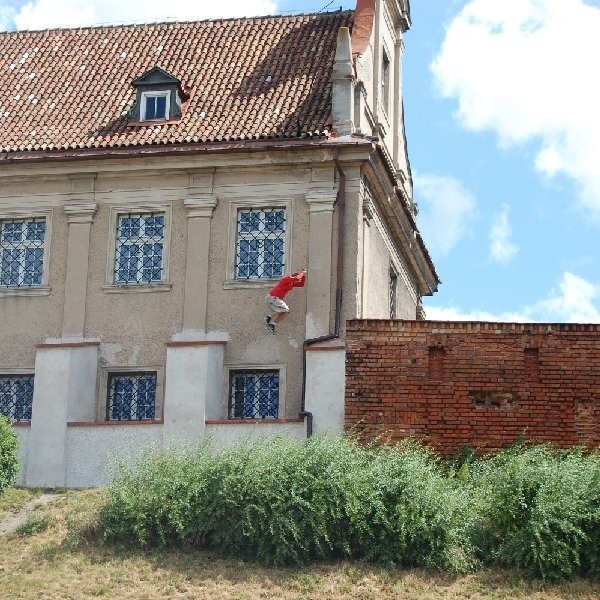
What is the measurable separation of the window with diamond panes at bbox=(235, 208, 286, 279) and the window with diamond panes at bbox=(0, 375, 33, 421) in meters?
4.53

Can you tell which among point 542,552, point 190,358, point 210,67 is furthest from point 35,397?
point 542,552

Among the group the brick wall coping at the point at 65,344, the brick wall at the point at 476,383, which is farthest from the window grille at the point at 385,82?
the brick wall coping at the point at 65,344

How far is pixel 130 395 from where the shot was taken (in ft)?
94.3

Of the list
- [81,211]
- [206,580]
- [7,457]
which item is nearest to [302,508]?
[206,580]

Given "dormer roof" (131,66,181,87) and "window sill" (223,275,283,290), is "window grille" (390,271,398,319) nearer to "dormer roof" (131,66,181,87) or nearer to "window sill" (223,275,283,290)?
"window sill" (223,275,283,290)

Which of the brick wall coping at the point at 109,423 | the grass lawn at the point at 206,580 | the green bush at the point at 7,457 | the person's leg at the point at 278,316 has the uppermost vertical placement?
the person's leg at the point at 278,316

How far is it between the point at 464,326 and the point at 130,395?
657cm

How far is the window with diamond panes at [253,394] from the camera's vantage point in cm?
2808

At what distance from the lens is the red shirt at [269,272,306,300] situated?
27.8 metres

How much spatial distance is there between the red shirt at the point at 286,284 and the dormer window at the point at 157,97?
14.8 ft

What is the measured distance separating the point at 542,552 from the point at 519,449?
391 centimetres

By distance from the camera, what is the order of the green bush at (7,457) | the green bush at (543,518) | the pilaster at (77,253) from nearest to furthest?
the green bush at (543,518) < the green bush at (7,457) < the pilaster at (77,253)

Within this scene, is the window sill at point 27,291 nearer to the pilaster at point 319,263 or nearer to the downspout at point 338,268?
the pilaster at point 319,263

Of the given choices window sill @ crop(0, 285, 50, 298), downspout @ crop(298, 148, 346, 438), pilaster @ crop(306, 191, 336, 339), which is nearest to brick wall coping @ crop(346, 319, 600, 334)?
downspout @ crop(298, 148, 346, 438)
